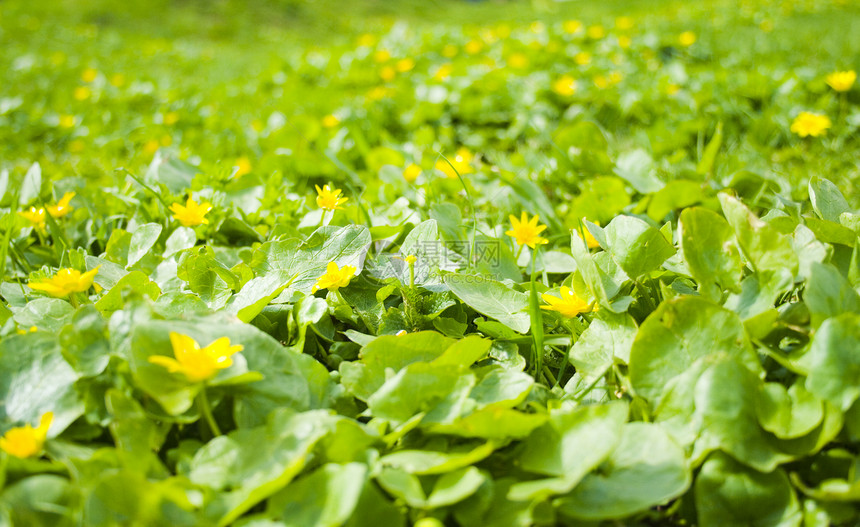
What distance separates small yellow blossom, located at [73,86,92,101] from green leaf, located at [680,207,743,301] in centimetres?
487

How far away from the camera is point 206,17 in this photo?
10.4m

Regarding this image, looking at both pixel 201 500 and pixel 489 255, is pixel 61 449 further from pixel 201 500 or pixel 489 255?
pixel 489 255

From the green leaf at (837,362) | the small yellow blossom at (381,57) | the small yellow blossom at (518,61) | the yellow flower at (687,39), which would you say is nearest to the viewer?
the green leaf at (837,362)

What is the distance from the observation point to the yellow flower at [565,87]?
3.46 m

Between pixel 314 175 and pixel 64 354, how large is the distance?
→ 5.30 ft

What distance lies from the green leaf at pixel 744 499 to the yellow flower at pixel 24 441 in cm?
109

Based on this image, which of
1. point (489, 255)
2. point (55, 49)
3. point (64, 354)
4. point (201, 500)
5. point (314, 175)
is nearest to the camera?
point (201, 500)

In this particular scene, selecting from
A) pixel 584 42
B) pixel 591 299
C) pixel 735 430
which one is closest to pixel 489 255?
pixel 591 299

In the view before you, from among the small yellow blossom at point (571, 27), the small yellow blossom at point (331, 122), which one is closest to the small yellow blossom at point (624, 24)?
the small yellow blossom at point (571, 27)

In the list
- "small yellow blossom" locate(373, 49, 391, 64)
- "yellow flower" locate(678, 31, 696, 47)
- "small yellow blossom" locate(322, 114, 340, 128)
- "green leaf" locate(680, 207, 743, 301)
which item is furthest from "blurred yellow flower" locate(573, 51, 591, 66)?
"green leaf" locate(680, 207, 743, 301)

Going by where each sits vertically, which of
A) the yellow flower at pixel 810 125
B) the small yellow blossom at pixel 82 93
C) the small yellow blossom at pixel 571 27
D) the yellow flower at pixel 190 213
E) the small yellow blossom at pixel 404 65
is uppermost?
the yellow flower at pixel 190 213

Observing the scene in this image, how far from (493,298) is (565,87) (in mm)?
2333

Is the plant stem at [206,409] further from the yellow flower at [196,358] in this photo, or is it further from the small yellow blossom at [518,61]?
the small yellow blossom at [518,61]

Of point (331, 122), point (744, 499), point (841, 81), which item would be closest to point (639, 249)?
point (744, 499)
